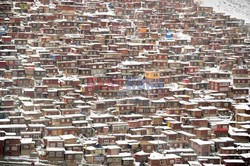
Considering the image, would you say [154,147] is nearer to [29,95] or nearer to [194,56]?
[29,95]

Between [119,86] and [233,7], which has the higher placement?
[233,7]

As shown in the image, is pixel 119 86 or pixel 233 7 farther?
pixel 233 7

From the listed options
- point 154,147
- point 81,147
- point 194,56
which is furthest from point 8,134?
point 194,56

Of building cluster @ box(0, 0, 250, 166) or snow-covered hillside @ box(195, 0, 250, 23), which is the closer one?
building cluster @ box(0, 0, 250, 166)

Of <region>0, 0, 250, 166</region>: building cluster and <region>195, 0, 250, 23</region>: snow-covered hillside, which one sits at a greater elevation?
<region>195, 0, 250, 23</region>: snow-covered hillside

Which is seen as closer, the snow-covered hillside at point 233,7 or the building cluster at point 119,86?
the building cluster at point 119,86
